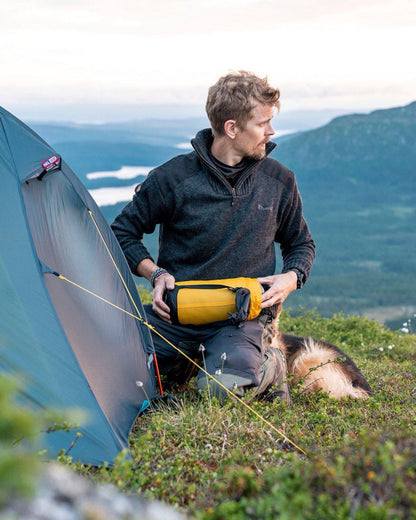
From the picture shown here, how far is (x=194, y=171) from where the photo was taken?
5207 millimetres

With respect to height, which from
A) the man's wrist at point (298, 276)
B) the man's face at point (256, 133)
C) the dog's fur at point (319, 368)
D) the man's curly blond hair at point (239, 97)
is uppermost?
the man's curly blond hair at point (239, 97)

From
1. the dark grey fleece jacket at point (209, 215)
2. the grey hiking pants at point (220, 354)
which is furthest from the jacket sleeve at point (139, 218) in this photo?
the grey hiking pants at point (220, 354)

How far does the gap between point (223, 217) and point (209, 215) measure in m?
0.13

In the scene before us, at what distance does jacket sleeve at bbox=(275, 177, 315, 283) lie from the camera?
5.38 m

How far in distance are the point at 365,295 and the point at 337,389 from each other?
128 m

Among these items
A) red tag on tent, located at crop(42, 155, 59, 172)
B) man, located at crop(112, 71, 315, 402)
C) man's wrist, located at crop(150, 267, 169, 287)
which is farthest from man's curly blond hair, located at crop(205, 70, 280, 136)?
red tag on tent, located at crop(42, 155, 59, 172)

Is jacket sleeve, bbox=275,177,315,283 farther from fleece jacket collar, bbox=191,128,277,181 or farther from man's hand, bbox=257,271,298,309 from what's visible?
fleece jacket collar, bbox=191,128,277,181

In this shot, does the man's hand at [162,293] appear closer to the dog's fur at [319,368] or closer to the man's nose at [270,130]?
the dog's fur at [319,368]

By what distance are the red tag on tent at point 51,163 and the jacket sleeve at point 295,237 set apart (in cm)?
221

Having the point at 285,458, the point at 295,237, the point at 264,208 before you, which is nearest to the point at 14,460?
the point at 285,458

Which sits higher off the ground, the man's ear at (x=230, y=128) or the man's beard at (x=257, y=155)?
the man's ear at (x=230, y=128)

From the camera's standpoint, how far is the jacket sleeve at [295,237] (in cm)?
538

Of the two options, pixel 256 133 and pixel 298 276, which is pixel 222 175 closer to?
pixel 256 133

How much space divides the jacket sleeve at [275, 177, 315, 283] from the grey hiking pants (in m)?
0.73
